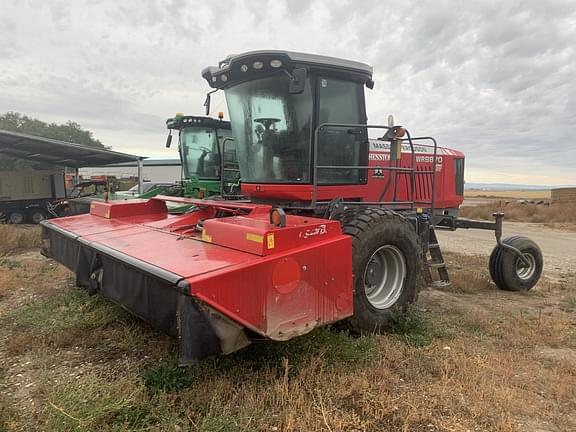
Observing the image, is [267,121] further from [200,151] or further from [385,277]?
[200,151]

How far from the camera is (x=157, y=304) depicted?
310 cm

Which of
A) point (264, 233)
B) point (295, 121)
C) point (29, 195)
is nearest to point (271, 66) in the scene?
point (295, 121)

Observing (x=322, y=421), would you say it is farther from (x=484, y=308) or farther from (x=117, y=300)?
(x=484, y=308)

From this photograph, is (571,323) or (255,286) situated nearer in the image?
(255,286)

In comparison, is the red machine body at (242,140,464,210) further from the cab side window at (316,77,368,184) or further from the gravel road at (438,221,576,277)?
the gravel road at (438,221,576,277)

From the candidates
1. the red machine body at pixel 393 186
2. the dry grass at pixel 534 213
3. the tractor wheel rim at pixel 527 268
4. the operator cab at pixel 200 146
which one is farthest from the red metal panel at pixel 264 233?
the dry grass at pixel 534 213

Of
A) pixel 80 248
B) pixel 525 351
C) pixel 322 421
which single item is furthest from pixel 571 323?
pixel 80 248

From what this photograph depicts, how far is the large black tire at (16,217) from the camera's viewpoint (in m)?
17.0

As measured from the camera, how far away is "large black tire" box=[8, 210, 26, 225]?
669 inches

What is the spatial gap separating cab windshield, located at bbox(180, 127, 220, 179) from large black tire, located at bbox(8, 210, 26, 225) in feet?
33.6

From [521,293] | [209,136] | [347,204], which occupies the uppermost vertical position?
[209,136]

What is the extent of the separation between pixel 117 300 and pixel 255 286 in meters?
1.32

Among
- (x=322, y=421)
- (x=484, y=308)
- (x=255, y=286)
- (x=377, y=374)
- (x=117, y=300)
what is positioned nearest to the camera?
(x=322, y=421)

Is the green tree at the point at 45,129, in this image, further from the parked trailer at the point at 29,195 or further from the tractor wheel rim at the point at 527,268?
the tractor wheel rim at the point at 527,268
